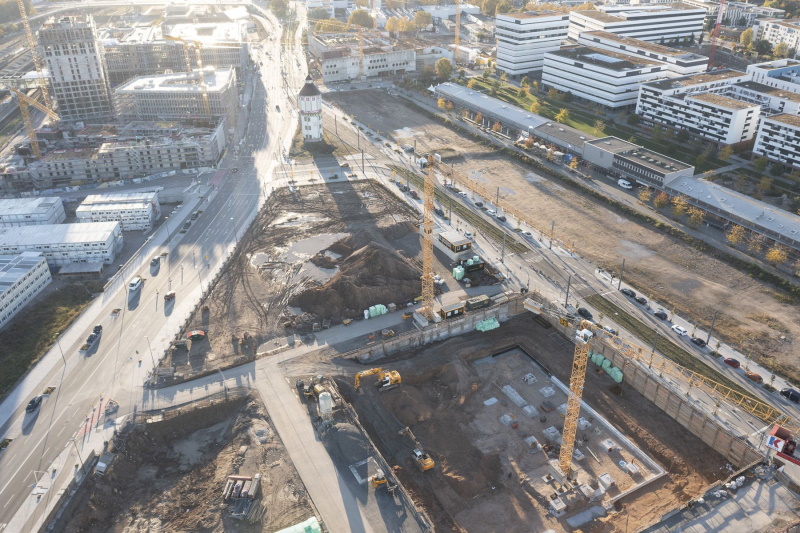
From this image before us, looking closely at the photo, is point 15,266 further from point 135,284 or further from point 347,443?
point 347,443

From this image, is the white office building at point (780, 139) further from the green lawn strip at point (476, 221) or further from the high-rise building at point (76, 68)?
the high-rise building at point (76, 68)

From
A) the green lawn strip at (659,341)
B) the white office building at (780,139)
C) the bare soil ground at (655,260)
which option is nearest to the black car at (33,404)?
the green lawn strip at (659,341)

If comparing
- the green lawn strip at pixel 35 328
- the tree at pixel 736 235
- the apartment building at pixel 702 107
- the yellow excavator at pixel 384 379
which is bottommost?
the yellow excavator at pixel 384 379

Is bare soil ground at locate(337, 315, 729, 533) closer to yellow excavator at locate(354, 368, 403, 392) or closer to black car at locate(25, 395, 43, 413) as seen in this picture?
yellow excavator at locate(354, 368, 403, 392)

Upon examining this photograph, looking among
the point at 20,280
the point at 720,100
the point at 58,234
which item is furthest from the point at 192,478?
the point at 720,100

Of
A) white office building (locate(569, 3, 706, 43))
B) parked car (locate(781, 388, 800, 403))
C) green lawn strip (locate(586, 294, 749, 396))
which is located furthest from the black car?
white office building (locate(569, 3, 706, 43))

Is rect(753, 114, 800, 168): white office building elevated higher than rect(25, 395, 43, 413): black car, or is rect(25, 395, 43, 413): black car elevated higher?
rect(753, 114, 800, 168): white office building
